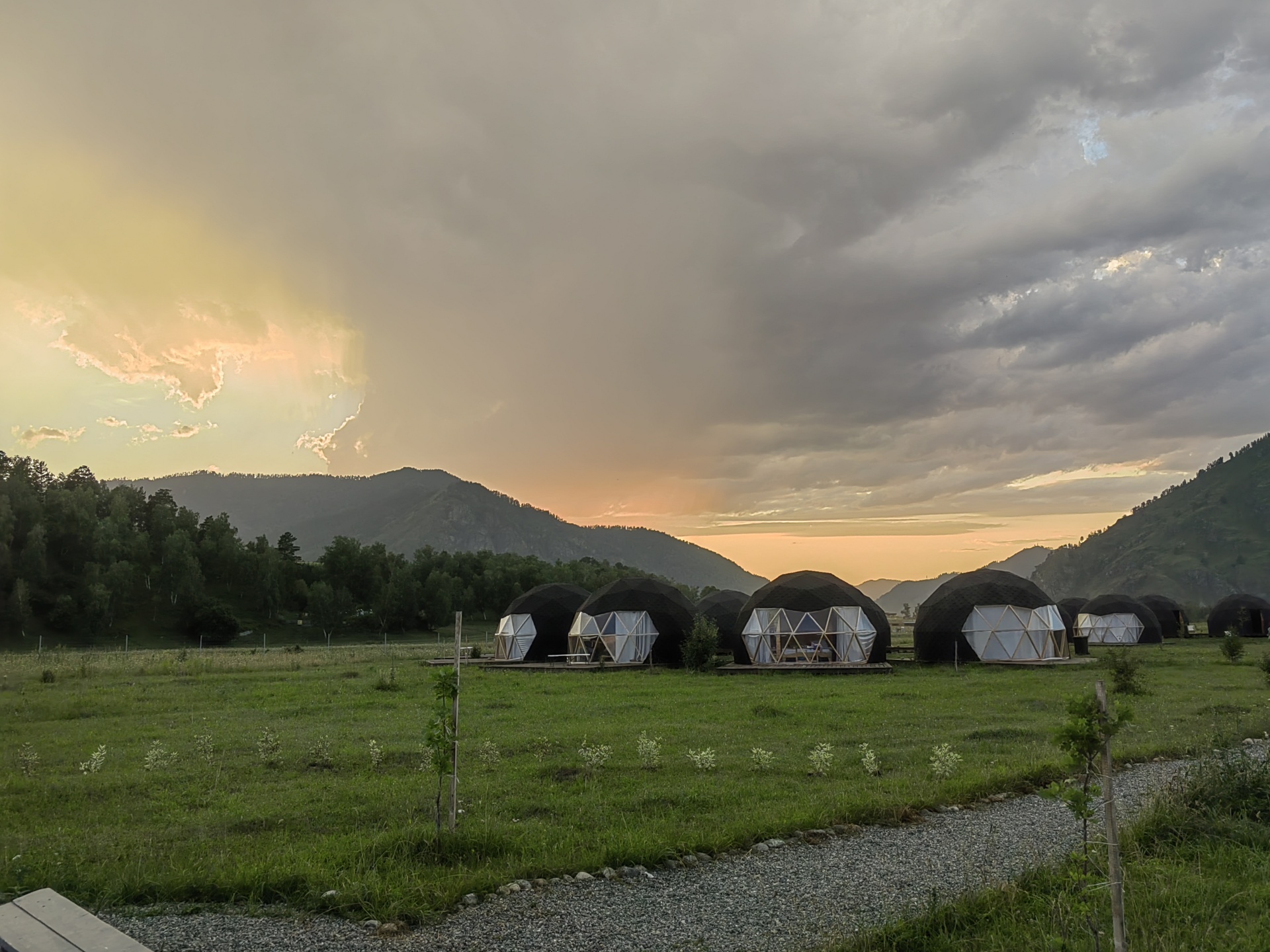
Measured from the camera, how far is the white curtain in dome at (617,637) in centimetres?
4359

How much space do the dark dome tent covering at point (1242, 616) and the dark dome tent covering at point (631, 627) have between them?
160 ft

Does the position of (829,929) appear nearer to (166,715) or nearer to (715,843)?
(715,843)

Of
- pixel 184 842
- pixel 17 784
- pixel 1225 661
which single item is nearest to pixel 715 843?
pixel 184 842

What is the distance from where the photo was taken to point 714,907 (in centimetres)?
757

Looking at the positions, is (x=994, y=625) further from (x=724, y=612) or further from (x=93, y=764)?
(x=93, y=764)

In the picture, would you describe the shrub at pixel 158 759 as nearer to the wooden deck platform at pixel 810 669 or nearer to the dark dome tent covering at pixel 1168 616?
the wooden deck platform at pixel 810 669

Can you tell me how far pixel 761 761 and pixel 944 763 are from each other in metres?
→ 3.09

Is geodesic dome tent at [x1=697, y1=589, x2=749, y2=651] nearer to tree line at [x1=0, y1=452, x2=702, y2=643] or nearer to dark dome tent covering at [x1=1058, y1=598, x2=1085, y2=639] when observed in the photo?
dark dome tent covering at [x1=1058, y1=598, x2=1085, y2=639]

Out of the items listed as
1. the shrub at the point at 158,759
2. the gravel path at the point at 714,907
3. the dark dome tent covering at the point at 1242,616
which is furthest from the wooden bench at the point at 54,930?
the dark dome tent covering at the point at 1242,616

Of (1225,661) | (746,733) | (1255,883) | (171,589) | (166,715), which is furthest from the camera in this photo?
(171,589)

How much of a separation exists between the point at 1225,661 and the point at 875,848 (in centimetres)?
3757

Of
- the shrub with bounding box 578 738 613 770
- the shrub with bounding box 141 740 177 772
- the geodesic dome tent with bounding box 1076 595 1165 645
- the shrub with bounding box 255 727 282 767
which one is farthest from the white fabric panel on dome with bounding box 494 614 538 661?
the geodesic dome tent with bounding box 1076 595 1165 645

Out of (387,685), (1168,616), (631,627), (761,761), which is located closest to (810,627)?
(631,627)

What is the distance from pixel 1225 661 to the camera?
3666cm
